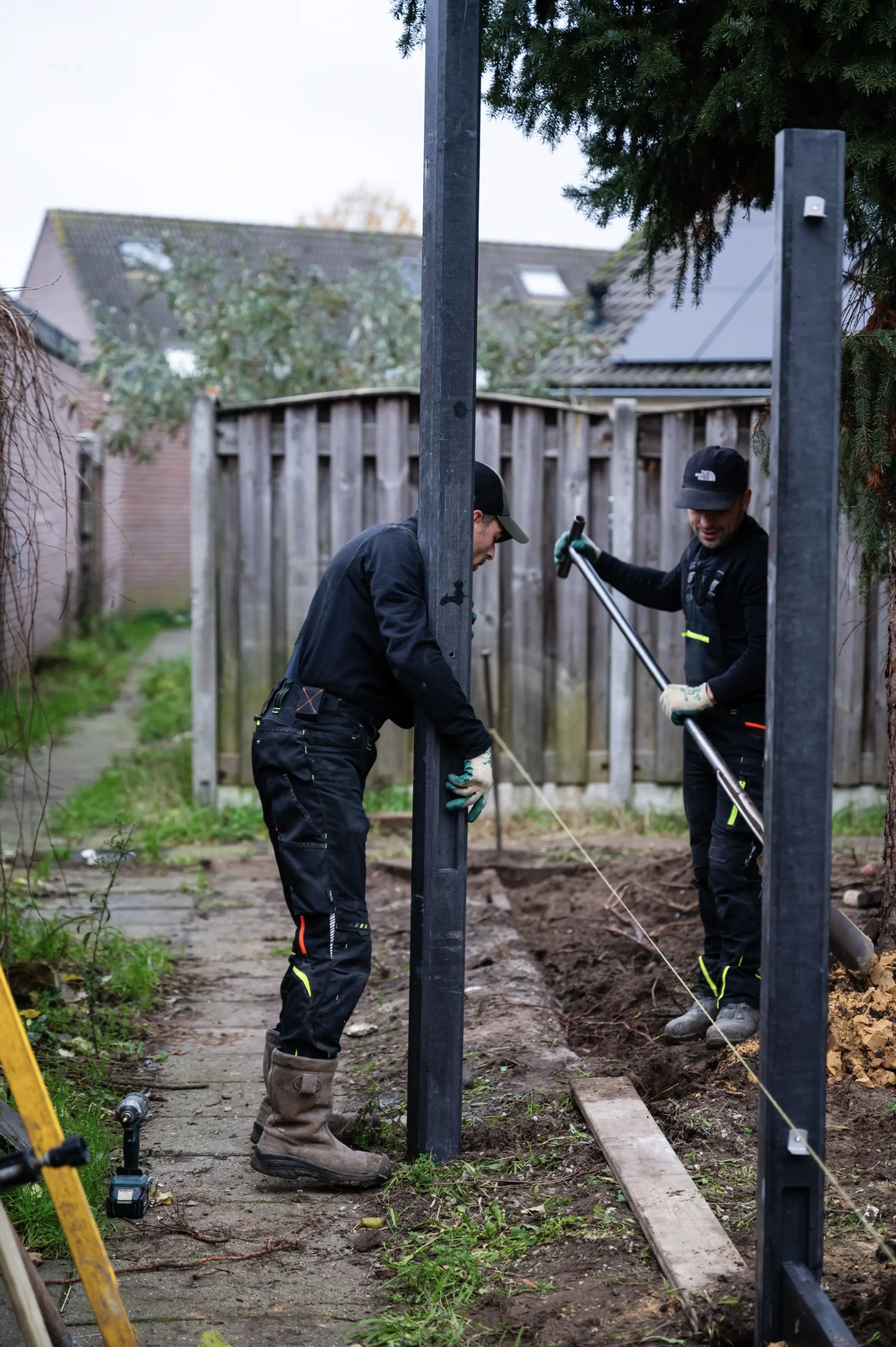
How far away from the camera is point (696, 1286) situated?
2840 millimetres

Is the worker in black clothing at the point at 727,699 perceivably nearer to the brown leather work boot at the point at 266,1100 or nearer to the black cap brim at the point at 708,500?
the black cap brim at the point at 708,500

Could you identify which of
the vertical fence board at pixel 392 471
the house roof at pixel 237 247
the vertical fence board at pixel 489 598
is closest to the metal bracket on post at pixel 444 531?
the vertical fence board at pixel 392 471

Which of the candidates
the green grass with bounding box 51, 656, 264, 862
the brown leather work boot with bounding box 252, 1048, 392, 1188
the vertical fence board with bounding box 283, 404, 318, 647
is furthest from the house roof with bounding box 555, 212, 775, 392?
the brown leather work boot with bounding box 252, 1048, 392, 1188

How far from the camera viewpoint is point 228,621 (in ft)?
26.9

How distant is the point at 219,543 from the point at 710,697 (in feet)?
14.3

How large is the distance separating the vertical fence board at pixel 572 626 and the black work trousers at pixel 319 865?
15.0ft

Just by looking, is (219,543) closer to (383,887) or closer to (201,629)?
(201,629)

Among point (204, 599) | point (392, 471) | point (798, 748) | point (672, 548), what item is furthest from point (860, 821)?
point (798, 748)

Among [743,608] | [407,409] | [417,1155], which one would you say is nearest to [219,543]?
[407,409]

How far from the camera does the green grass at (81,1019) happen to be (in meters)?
3.45

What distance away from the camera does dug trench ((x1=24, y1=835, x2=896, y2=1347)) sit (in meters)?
2.90

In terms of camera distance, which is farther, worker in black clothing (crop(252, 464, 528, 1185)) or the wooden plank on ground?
worker in black clothing (crop(252, 464, 528, 1185))

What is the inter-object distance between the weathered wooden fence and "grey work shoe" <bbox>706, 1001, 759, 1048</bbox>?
3.64 metres

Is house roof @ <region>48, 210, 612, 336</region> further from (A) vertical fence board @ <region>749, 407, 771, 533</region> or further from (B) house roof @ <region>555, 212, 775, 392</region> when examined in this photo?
(A) vertical fence board @ <region>749, 407, 771, 533</region>
